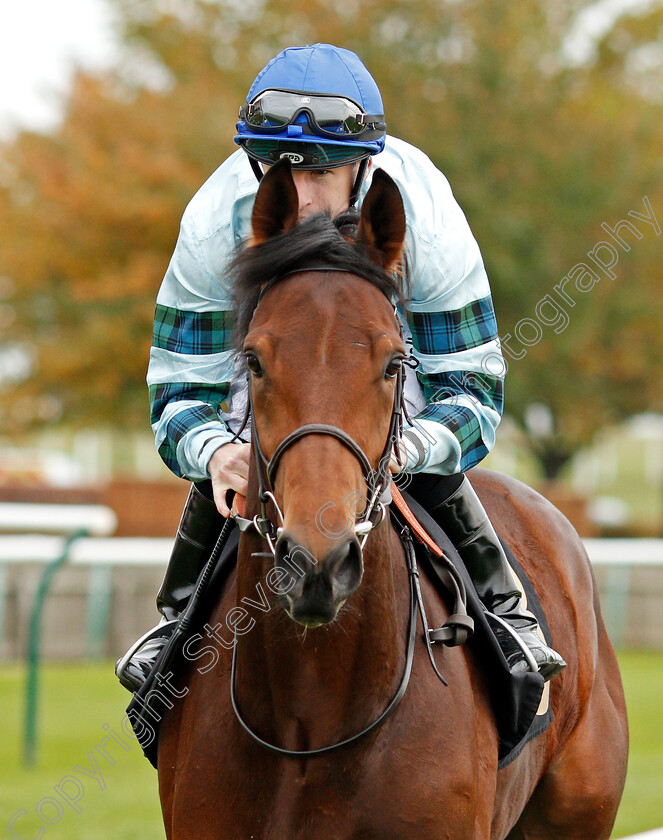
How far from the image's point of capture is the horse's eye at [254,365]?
8.81ft

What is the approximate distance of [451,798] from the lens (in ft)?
9.55

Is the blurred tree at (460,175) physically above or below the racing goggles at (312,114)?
above

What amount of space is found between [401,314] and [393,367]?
1.30ft

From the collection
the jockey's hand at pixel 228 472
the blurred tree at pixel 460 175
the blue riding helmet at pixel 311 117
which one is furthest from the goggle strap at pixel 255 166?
the blurred tree at pixel 460 175

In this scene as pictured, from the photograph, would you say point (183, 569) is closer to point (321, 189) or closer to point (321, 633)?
point (321, 633)

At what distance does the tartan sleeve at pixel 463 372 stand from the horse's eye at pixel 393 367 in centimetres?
56

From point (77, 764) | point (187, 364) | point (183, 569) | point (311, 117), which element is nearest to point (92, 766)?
point (77, 764)

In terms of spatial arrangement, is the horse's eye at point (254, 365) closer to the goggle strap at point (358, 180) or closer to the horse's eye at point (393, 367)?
the horse's eye at point (393, 367)

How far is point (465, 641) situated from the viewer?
3260mm

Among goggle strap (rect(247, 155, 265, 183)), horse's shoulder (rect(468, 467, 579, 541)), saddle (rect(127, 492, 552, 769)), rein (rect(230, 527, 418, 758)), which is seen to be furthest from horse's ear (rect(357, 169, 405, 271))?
horse's shoulder (rect(468, 467, 579, 541))

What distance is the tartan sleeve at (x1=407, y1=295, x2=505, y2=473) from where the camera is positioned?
332 cm

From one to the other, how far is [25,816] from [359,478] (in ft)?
16.0

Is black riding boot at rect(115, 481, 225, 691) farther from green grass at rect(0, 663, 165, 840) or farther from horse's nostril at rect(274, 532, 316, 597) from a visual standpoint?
green grass at rect(0, 663, 165, 840)

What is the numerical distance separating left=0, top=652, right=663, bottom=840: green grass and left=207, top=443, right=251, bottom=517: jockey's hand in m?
2.21
